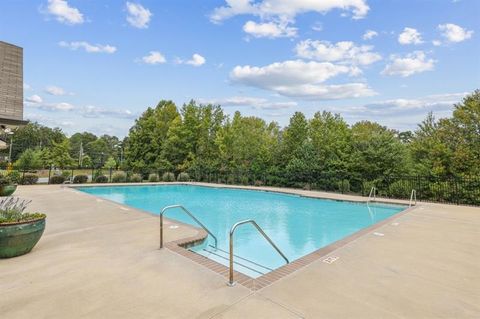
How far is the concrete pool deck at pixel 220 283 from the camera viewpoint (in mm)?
2627

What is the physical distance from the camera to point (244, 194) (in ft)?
51.1

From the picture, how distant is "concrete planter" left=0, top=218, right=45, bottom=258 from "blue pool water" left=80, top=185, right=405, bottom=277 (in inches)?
108

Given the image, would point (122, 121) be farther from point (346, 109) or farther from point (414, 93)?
point (414, 93)

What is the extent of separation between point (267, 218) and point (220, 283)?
6.55 metres

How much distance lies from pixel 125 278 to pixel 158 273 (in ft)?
1.37

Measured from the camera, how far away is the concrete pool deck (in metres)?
2.63

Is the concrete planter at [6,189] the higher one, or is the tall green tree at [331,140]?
the tall green tree at [331,140]

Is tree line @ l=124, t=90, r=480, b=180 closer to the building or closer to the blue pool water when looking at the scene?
the blue pool water

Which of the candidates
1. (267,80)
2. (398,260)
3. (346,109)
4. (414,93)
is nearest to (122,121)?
(267,80)

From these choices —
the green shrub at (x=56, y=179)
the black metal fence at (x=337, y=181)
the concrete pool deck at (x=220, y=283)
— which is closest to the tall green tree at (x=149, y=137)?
the black metal fence at (x=337, y=181)

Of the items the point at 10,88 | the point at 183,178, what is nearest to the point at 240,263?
A: the point at 10,88

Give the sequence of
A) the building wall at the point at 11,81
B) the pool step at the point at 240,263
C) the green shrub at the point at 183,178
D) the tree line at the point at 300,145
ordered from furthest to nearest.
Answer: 1. the green shrub at the point at 183,178
2. the tree line at the point at 300,145
3. the building wall at the point at 11,81
4. the pool step at the point at 240,263

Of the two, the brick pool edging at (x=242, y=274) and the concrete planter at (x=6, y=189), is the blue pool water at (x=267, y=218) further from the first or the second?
the concrete planter at (x=6, y=189)

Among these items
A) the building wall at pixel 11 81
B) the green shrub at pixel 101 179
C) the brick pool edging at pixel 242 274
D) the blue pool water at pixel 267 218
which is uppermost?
the building wall at pixel 11 81
